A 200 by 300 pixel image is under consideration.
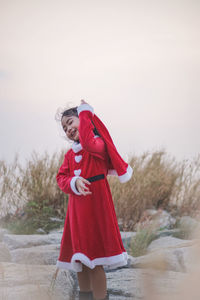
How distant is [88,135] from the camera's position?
1444mm

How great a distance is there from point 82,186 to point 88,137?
0.57 feet

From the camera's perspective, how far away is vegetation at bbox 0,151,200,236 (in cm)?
302

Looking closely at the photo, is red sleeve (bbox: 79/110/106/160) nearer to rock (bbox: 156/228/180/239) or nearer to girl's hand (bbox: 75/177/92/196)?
girl's hand (bbox: 75/177/92/196)

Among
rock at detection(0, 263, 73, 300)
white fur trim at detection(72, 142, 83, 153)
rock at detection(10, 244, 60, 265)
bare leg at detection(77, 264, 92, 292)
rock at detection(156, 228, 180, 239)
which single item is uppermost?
white fur trim at detection(72, 142, 83, 153)

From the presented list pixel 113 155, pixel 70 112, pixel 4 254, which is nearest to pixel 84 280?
pixel 113 155

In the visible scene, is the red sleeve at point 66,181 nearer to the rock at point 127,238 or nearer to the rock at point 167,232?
the rock at point 127,238

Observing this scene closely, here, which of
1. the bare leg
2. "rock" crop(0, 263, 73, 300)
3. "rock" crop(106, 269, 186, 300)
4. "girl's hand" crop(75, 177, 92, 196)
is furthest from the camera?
"rock" crop(106, 269, 186, 300)

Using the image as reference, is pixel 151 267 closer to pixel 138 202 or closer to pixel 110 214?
pixel 110 214

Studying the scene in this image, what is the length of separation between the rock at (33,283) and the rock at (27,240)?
56 cm

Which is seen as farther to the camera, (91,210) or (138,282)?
(138,282)

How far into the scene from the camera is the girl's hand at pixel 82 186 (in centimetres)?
144

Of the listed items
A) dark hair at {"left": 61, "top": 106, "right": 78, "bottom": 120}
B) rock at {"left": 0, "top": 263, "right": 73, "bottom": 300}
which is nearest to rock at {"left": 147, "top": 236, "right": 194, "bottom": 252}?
rock at {"left": 0, "top": 263, "right": 73, "bottom": 300}

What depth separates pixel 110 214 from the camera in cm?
147

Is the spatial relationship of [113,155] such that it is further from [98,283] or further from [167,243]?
[167,243]
